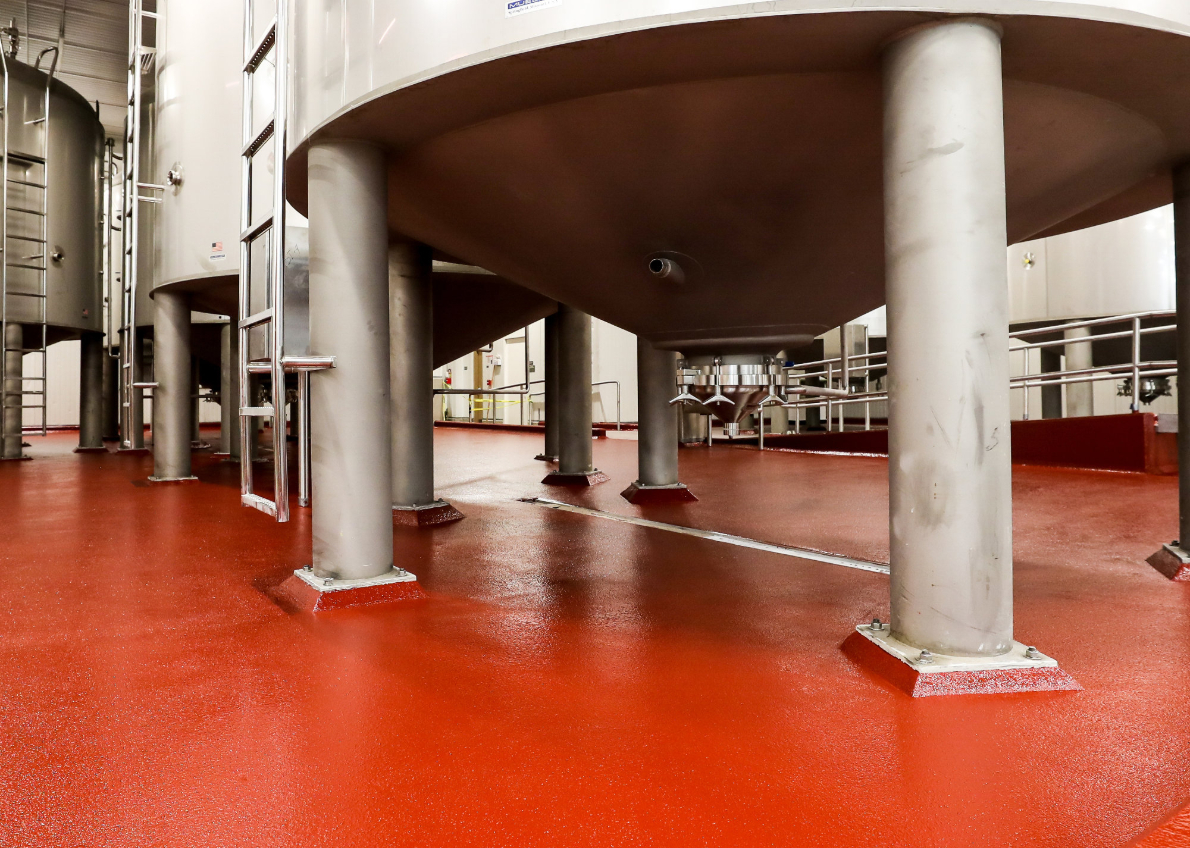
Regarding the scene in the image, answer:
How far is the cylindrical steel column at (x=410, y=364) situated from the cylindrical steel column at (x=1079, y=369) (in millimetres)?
7036

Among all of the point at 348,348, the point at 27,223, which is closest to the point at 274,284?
the point at 348,348

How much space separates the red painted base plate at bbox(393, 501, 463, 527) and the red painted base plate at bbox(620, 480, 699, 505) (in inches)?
46.5

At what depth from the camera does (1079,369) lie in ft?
26.8

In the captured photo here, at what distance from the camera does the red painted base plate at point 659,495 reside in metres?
4.89

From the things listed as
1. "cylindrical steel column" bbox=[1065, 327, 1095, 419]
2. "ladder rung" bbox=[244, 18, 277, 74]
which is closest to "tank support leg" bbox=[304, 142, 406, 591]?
"ladder rung" bbox=[244, 18, 277, 74]

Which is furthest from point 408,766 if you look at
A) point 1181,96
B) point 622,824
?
point 1181,96

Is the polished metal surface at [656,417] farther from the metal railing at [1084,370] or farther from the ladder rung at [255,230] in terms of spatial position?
the ladder rung at [255,230]

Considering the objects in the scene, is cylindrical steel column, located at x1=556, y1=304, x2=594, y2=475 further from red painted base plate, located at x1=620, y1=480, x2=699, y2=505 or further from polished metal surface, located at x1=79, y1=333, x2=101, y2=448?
polished metal surface, located at x1=79, y1=333, x2=101, y2=448

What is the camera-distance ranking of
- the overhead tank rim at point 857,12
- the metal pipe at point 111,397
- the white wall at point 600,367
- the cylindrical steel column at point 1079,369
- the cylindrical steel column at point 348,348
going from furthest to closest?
the white wall at point 600,367, the metal pipe at point 111,397, the cylindrical steel column at point 1079,369, the cylindrical steel column at point 348,348, the overhead tank rim at point 857,12

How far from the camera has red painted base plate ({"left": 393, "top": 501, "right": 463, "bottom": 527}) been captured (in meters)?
4.17

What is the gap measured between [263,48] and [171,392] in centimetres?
451

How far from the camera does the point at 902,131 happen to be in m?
1.77

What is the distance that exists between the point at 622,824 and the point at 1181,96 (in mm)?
2327

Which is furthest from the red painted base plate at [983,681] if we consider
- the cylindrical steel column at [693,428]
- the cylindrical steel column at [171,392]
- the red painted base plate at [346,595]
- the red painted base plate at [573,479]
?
the cylindrical steel column at [693,428]
